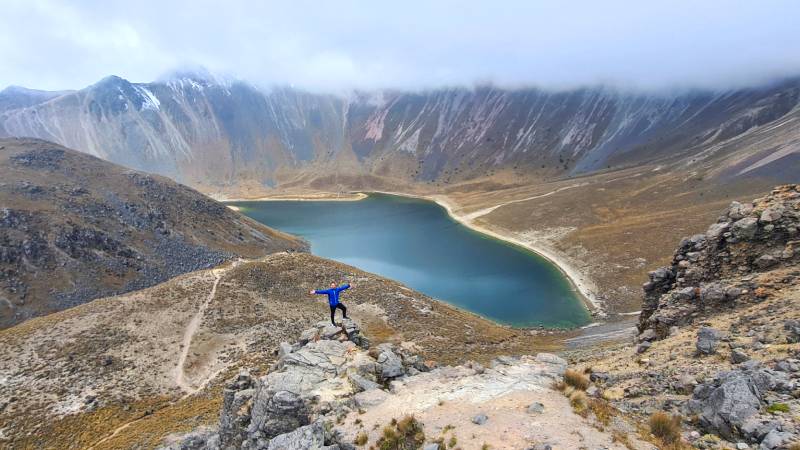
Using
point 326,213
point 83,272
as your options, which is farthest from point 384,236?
point 83,272

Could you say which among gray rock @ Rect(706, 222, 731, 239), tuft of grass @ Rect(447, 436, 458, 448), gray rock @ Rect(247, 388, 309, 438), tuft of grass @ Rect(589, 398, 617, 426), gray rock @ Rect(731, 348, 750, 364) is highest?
gray rock @ Rect(706, 222, 731, 239)

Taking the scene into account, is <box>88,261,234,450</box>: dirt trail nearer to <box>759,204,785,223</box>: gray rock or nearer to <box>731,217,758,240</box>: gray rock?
<box>731,217,758,240</box>: gray rock

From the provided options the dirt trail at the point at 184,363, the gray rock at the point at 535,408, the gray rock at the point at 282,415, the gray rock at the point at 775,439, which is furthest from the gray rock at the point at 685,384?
the dirt trail at the point at 184,363

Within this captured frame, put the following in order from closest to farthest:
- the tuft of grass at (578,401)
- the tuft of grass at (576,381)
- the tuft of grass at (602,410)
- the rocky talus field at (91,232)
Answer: the tuft of grass at (602,410), the tuft of grass at (578,401), the tuft of grass at (576,381), the rocky talus field at (91,232)

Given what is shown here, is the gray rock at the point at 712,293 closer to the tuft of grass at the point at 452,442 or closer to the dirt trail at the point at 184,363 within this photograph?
the tuft of grass at the point at 452,442

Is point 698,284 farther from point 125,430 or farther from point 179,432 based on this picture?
point 125,430

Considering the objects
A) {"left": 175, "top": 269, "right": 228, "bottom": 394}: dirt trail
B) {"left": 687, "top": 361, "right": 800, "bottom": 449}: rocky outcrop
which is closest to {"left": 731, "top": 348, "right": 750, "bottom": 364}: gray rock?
{"left": 687, "top": 361, "right": 800, "bottom": 449}: rocky outcrop

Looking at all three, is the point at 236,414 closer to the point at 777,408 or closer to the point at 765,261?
the point at 777,408
